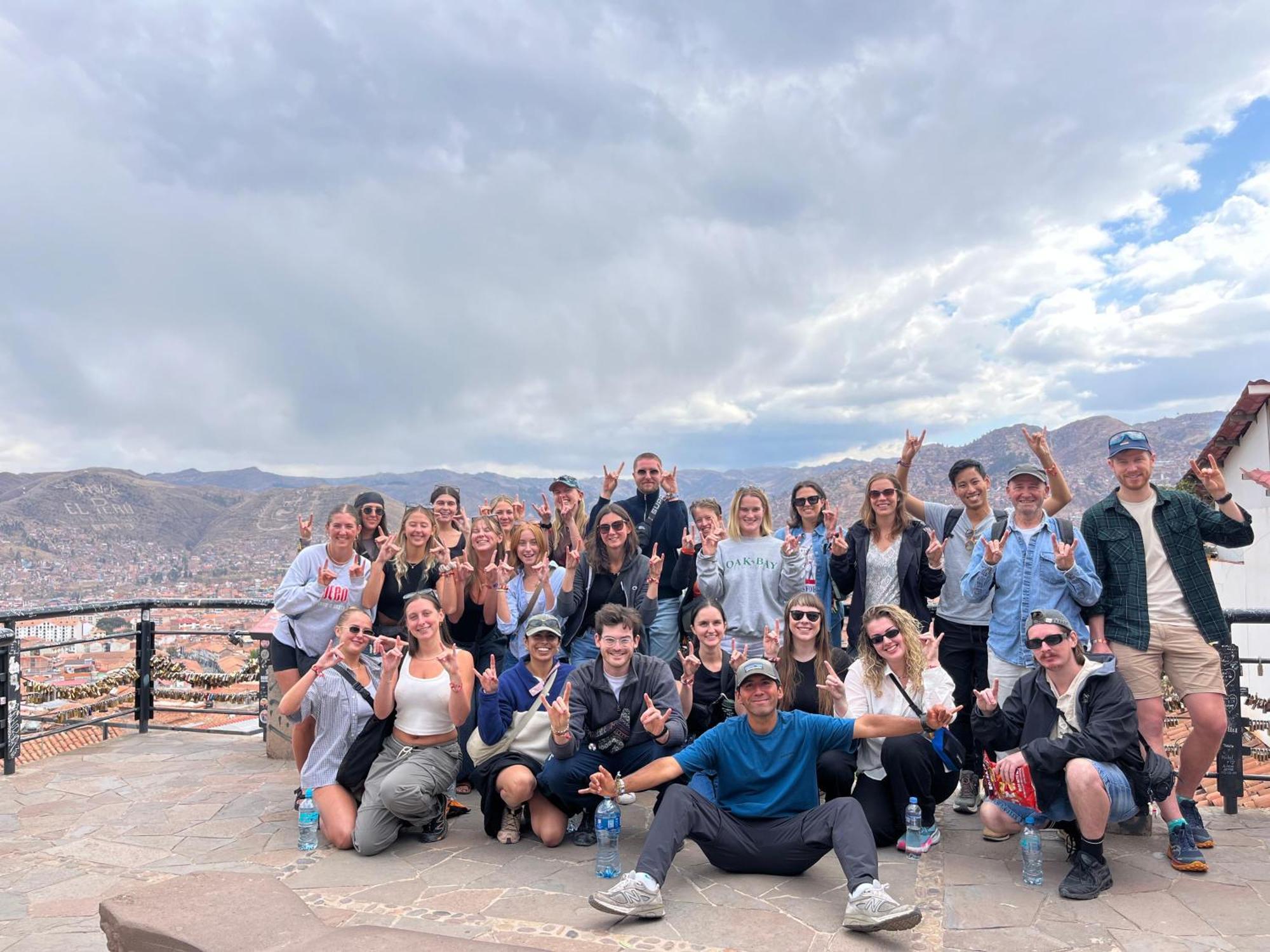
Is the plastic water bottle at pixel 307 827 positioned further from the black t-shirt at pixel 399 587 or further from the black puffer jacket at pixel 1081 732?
the black puffer jacket at pixel 1081 732

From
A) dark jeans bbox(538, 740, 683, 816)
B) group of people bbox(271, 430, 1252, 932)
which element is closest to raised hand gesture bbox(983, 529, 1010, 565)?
group of people bbox(271, 430, 1252, 932)

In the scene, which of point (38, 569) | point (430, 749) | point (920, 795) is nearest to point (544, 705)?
point (430, 749)

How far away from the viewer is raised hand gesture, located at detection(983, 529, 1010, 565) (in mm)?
4609

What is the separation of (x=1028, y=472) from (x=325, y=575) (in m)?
4.53

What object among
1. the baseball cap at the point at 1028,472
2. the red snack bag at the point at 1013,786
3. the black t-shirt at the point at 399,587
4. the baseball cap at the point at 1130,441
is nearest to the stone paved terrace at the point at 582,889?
the red snack bag at the point at 1013,786

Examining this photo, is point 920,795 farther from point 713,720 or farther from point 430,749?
point 430,749

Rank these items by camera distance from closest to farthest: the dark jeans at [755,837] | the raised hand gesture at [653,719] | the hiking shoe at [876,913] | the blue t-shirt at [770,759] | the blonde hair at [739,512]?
the hiking shoe at [876,913]
the dark jeans at [755,837]
the blue t-shirt at [770,759]
the raised hand gesture at [653,719]
the blonde hair at [739,512]

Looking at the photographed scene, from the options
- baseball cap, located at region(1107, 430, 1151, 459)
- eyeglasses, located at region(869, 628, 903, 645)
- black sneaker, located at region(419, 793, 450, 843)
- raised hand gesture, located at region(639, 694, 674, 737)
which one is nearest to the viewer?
raised hand gesture, located at region(639, 694, 674, 737)

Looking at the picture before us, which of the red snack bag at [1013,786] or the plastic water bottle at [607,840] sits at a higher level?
the red snack bag at [1013,786]

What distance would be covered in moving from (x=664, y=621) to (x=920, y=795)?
2062mm

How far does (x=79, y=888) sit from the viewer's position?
14.1 ft

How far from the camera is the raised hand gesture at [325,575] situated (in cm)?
543

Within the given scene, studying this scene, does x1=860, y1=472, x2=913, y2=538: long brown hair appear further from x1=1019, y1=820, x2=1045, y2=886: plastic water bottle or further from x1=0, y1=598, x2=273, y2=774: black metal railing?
x1=0, y1=598, x2=273, y2=774: black metal railing

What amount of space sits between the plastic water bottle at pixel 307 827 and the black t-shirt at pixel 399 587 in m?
1.29
